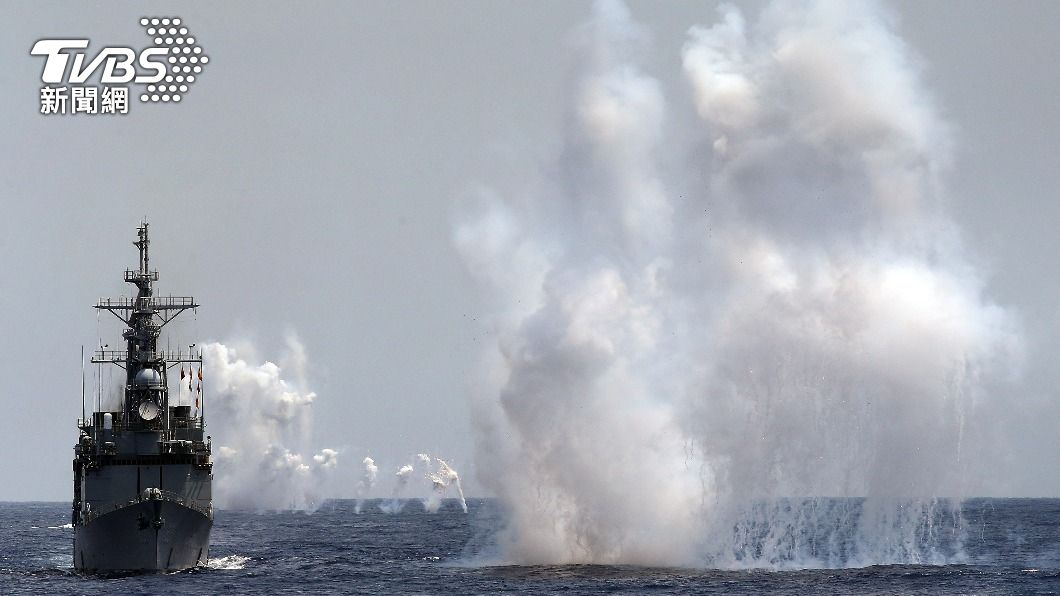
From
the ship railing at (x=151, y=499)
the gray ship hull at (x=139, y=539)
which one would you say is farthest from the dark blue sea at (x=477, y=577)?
the ship railing at (x=151, y=499)

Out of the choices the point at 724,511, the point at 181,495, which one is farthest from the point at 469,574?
the point at 181,495

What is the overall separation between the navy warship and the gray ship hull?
68 mm

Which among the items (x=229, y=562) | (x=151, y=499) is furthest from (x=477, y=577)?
(x=229, y=562)

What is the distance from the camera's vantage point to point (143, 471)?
10688cm

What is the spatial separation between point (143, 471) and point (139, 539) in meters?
6.83

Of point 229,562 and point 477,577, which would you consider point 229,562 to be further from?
point 477,577

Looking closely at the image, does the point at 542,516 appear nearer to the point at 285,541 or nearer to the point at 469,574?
the point at 469,574

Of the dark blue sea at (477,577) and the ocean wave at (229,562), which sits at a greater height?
the ocean wave at (229,562)

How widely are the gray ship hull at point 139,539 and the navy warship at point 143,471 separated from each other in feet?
0.22

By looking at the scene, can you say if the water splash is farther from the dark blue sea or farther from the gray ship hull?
the gray ship hull

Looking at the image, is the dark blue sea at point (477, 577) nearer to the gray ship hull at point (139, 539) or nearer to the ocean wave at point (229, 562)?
the ocean wave at point (229, 562)

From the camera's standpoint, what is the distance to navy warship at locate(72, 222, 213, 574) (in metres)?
102

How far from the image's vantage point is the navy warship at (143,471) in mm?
101562

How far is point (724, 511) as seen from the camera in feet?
293
